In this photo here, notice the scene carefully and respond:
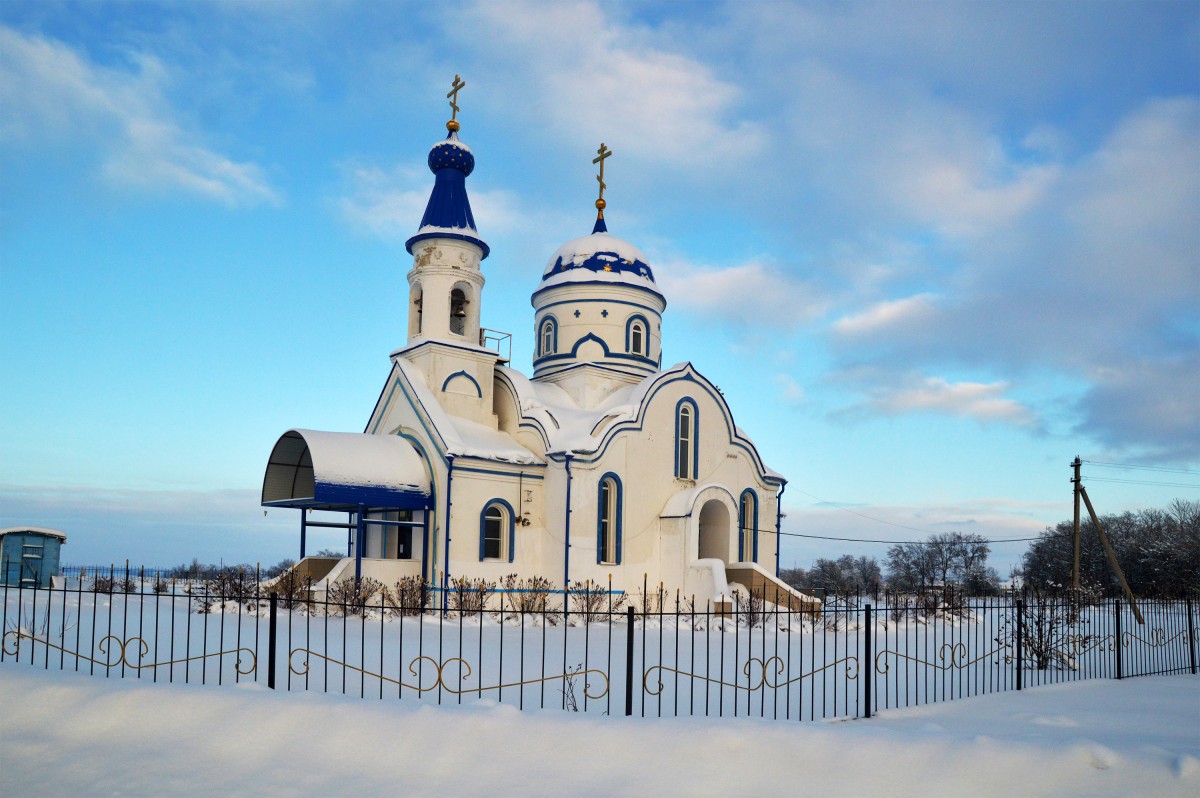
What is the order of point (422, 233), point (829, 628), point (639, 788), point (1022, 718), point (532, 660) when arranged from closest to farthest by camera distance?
point (639, 788) → point (1022, 718) → point (532, 660) → point (829, 628) → point (422, 233)

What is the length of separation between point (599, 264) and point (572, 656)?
14523 millimetres

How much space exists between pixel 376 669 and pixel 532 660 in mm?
2209

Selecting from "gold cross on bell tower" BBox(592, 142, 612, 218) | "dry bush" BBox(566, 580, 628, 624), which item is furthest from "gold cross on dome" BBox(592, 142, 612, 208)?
"dry bush" BBox(566, 580, 628, 624)

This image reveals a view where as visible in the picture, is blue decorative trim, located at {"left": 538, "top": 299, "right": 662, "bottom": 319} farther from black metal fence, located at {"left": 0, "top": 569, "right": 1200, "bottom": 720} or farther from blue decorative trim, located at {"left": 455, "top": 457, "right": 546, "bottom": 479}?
black metal fence, located at {"left": 0, "top": 569, "right": 1200, "bottom": 720}

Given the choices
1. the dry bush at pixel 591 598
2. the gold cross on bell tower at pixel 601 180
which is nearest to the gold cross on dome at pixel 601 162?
the gold cross on bell tower at pixel 601 180

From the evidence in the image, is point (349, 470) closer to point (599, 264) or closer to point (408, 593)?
point (408, 593)

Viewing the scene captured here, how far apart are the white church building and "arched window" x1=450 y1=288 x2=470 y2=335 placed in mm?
37

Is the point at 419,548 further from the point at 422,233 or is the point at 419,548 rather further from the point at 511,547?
the point at 422,233

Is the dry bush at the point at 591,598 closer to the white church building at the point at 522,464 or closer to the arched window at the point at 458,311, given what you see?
the white church building at the point at 522,464

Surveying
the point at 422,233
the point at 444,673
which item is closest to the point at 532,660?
the point at 444,673

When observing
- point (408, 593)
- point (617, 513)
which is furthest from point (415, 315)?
point (408, 593)

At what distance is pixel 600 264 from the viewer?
2562 centimetres

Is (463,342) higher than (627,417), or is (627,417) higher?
(463,342)

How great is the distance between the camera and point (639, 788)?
21.9 ft
